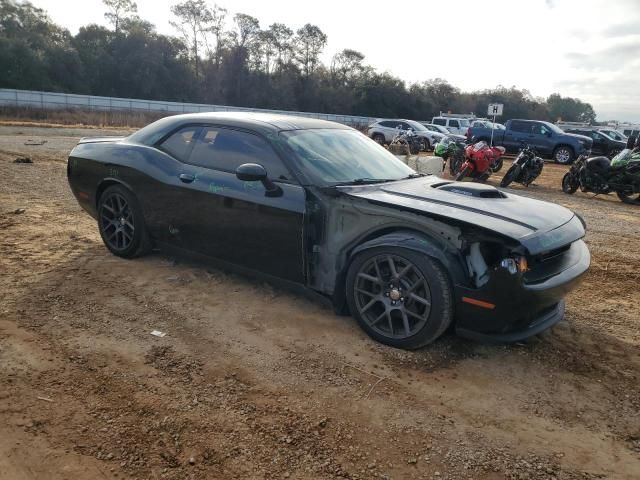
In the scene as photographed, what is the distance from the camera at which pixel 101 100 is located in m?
36.5

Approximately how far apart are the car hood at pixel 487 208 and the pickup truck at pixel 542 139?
1838cm

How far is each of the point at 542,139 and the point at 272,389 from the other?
2089cm

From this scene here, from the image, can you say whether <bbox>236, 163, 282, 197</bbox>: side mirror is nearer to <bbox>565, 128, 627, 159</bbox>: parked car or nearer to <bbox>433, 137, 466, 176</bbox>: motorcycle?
<bbox>433, 137, 466, 176</bbox>: motorcycle

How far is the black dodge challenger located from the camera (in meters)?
3.08

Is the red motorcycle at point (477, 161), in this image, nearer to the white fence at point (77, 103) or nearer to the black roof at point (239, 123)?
the black roof at point (239, 123)

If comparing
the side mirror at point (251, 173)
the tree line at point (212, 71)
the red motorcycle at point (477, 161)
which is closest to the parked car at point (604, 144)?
the red motorcycle at point (477, 161)

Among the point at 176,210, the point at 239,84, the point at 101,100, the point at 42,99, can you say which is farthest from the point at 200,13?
the point at 176,210

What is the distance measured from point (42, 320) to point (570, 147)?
21031mm

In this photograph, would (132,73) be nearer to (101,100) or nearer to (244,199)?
(101,100)

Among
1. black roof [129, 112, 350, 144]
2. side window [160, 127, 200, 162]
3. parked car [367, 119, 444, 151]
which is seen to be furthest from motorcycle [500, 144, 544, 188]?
parked car [367, 119, 444, 151]

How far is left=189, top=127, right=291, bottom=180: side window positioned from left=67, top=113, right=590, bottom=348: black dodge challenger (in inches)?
0.4

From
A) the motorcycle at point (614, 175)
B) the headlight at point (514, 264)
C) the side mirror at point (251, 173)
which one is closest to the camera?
the headlight at point (514, 264)

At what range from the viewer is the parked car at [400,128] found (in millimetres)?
23531

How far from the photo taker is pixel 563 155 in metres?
20.3
